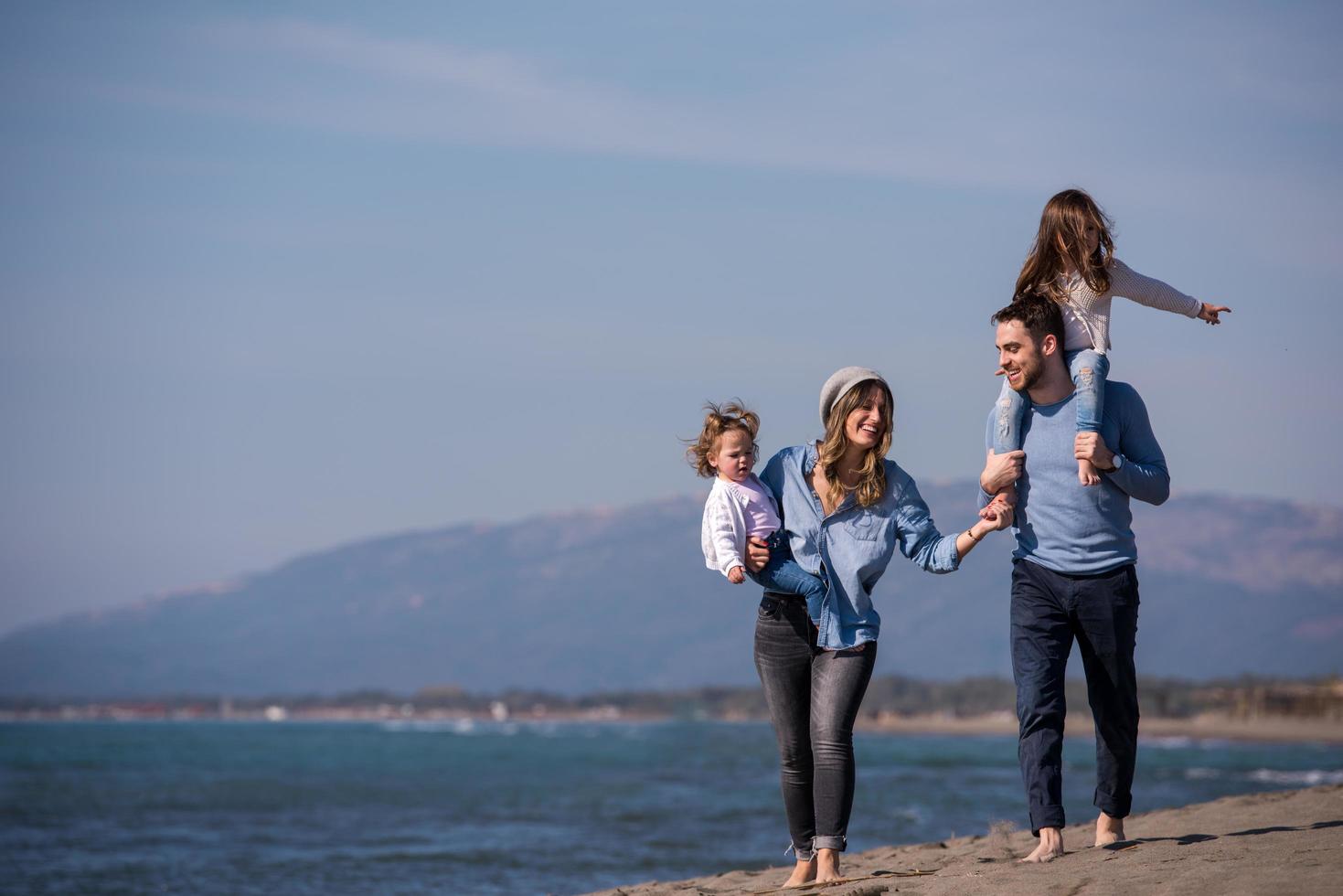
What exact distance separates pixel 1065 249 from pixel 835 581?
145cm

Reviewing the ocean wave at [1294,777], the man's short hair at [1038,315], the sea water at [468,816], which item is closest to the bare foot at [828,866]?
the man's short hair at [1038,315]

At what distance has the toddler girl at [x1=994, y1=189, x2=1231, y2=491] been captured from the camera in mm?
5535

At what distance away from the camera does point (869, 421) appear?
562 centimetres

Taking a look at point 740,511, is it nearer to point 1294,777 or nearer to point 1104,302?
point 1104,302

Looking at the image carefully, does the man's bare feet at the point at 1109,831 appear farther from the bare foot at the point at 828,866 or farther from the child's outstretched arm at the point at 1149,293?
the child's outstretched arm at the point at 1149,293

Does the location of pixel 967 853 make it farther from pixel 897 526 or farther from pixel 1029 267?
pixel 1029 267

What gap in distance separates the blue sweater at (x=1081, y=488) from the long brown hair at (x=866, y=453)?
42 cm

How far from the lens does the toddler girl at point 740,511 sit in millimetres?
5578

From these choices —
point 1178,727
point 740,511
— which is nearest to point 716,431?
point 740,511

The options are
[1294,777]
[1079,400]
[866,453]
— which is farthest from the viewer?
[1294,777]

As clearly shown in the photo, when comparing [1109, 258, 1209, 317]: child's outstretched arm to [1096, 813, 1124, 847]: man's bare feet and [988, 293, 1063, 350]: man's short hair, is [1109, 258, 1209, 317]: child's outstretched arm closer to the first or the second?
[988, 293, 1063, 350]: man's short hair

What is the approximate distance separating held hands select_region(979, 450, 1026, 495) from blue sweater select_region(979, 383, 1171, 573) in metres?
0.07

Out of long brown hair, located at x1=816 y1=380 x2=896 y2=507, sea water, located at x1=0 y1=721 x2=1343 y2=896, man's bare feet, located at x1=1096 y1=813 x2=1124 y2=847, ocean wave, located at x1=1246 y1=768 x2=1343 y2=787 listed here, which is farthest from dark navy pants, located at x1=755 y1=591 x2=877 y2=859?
ocean wave, located at x1=1246 y1=768 x2=1343 y2=787

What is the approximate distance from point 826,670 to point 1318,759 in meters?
46.0
